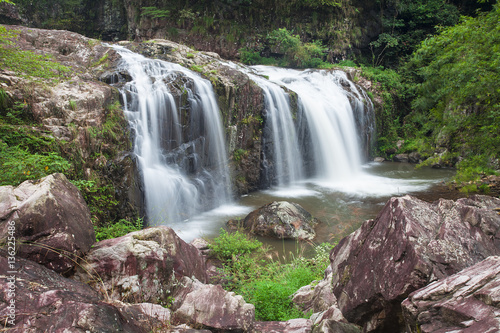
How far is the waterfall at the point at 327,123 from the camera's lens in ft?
44.7

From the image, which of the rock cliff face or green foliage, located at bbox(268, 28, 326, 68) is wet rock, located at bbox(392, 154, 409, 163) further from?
the rock cliff face

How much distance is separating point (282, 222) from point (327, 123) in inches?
323

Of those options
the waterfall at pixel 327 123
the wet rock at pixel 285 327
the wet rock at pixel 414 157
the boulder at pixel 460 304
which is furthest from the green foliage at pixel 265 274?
the wet rock at pixel 414 157

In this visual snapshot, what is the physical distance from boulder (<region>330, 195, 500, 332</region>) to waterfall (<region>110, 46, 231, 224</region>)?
5377 millimetres

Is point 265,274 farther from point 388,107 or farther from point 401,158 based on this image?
point 388,107

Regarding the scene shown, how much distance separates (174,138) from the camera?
910 cm

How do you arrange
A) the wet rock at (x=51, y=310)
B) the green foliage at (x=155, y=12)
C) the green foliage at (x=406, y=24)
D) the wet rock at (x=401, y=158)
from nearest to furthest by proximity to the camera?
the wet rock at (x=51, y=310) → the wet rock at (x=401, y=158) → the green foliage at (x=155, y=12) → the green foliage at (x=406, y=24)

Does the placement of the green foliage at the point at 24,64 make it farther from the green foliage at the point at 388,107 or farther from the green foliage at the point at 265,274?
the green foliage at the point at 388,107

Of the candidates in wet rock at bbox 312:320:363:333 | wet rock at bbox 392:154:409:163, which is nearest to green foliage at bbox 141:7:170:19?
wet rock at bbox 392:154:409:163

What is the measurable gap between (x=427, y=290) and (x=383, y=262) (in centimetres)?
59

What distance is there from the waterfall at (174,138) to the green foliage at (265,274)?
7.97 feet

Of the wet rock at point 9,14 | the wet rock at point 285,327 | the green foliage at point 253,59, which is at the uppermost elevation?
the wet rock at point 9,14

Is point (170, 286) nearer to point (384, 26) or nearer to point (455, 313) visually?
point (455, 313)

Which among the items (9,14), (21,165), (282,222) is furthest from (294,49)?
(9,14)
